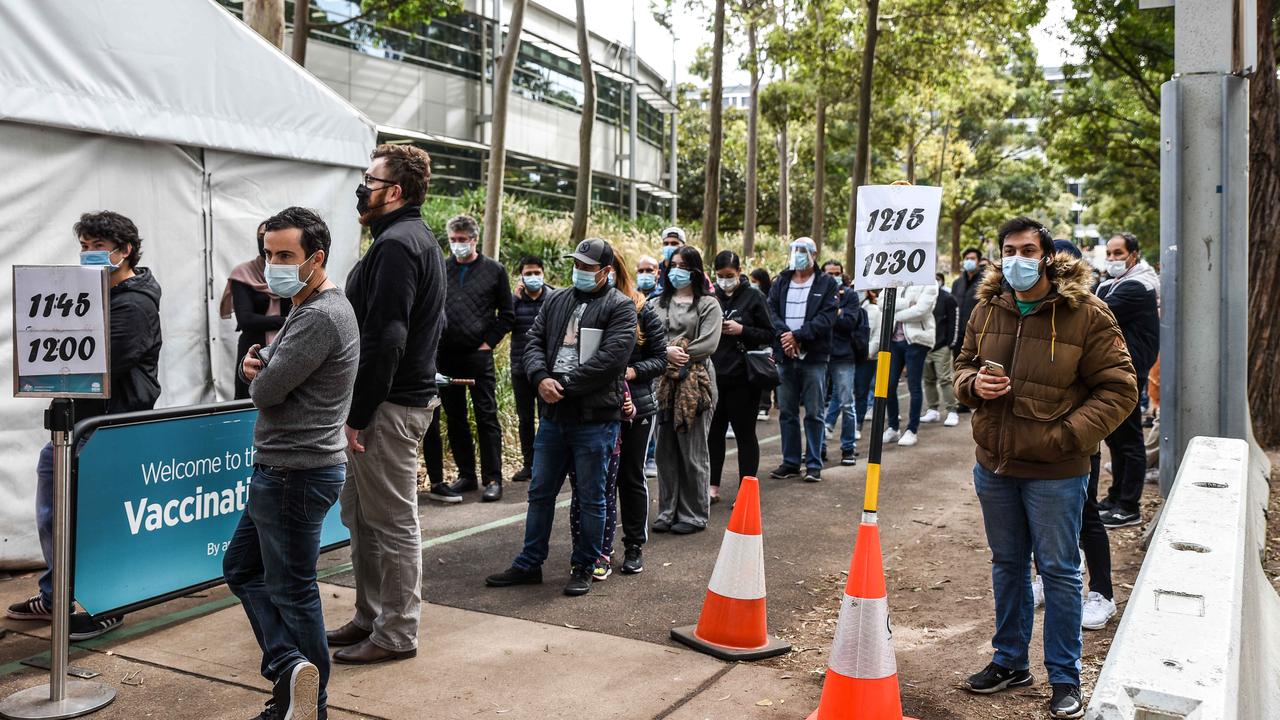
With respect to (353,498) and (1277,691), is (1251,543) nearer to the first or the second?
(1277,691)

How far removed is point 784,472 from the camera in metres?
10.1

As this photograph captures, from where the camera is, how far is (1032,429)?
4473 mm

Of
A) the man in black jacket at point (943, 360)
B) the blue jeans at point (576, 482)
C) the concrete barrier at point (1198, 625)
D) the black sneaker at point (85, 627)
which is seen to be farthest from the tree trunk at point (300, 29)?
the concrete barrier at point (1198, 625)

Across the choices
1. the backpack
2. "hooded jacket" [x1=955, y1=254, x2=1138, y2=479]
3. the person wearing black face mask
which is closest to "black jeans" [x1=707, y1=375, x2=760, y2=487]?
the backpack

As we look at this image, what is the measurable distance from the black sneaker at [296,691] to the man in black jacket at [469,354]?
15.6 feet

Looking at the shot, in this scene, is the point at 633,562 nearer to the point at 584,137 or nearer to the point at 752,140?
the point at 584,137

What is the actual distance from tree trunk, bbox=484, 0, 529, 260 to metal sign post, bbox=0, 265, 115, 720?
9.63 metres

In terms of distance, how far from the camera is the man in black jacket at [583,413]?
6270 millimetres

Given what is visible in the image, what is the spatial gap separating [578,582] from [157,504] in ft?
7.53

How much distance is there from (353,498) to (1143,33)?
A: 70.8 ft

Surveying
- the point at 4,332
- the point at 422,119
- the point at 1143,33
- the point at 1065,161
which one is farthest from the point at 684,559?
the point at 1065,161

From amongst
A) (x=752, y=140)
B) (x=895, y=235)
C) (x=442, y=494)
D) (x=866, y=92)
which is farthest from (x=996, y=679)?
(x=752, y=140)

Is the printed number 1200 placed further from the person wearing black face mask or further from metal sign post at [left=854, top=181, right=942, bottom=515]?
the person wearing black face mask

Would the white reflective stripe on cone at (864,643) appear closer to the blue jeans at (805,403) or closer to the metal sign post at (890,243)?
the metal sign post at (890,243)
